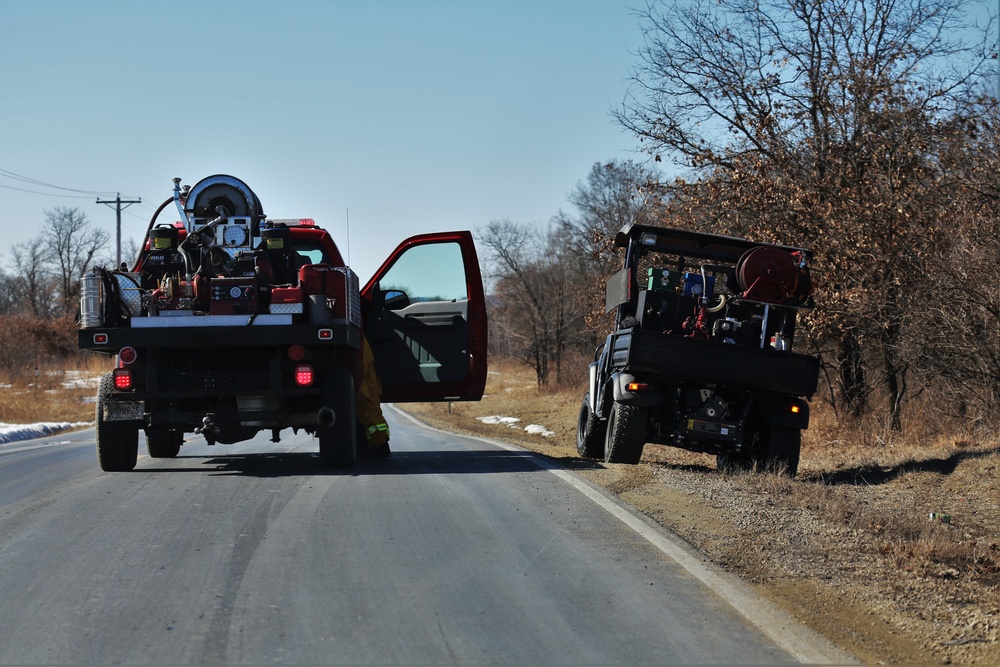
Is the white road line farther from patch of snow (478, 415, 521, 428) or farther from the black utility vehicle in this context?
patch of snow (478, 415, 521, 428)

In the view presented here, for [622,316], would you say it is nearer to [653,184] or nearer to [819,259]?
[819,259]

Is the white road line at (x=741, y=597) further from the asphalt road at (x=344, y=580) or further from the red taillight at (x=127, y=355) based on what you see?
the red taillight at (x=127, y=355)

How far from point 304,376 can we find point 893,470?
6888 mm

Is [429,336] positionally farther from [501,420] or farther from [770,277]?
[501,420]

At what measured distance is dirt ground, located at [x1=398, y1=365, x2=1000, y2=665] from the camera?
17.2 ft

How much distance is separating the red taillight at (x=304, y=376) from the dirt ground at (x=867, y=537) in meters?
2.91

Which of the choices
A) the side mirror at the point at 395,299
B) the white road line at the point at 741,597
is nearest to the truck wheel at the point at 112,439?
the side mirror at the point at 395,299

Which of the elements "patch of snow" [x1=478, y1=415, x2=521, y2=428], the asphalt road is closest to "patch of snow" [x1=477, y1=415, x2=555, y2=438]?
"patch of snow" [x1=478, y1=415, x2=521, y2=428]

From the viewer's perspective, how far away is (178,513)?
816 centimetres

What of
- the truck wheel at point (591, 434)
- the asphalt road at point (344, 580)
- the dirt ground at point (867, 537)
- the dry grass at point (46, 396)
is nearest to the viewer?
the asphalt road at point (344, 580)

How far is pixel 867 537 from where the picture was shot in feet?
24.2

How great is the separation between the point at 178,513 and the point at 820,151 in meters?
14.4

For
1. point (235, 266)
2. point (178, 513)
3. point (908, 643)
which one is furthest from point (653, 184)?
point (908, 643)

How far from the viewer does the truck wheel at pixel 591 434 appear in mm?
13812
